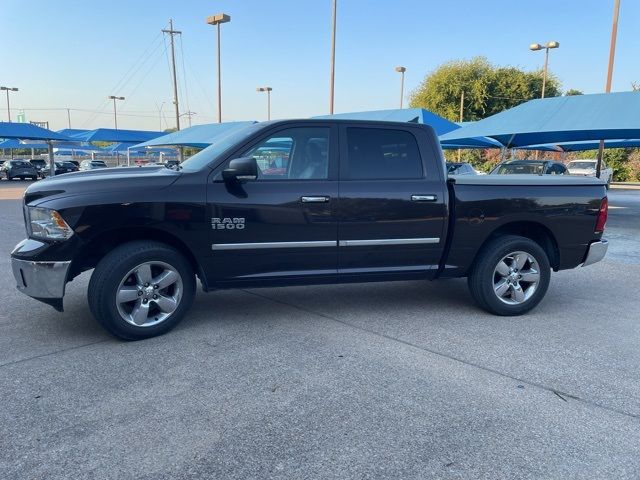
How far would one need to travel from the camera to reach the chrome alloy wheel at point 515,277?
5.28m

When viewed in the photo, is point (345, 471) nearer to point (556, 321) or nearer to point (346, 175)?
point (346, 175)

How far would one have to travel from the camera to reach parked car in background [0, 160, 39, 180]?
3575 centimetres

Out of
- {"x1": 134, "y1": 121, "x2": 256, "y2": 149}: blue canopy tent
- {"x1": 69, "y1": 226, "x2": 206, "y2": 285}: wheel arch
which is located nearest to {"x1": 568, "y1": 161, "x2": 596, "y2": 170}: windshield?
{"x1": 134, "y1": 121, "x2": 256, "y2": 149}: blue canopy tent

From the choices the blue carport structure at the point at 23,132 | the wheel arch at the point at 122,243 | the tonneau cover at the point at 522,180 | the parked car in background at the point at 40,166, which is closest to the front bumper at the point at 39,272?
the wheel arch at the point at 122,243

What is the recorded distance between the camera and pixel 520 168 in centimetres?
1711

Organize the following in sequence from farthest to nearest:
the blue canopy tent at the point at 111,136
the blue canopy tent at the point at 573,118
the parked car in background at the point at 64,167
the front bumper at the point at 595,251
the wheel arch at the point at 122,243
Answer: the parked car in background at the point at 64,167
the blue canopy tent at the point at 111,136
the blue canopy tent at the point at 573,118
the front bumper at the point at 595,251
the wheel arch at the point at 122,243

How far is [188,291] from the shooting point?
4.54 m

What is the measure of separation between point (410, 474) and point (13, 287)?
214 inches

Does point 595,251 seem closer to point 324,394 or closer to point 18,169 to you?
point 324,394

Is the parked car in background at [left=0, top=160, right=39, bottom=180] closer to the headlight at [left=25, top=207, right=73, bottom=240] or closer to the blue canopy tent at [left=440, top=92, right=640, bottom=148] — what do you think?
the blue canopy tent at [left=440, top=92, right=640, bottom=148]

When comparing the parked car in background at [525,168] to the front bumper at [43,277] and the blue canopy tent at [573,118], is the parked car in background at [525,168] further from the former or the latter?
the front bumper at [43,277]

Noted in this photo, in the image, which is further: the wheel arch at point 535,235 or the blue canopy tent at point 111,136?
the blue canopy tent at point 111,136

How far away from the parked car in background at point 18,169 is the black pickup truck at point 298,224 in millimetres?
36363

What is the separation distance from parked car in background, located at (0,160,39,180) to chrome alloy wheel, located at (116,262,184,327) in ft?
122
